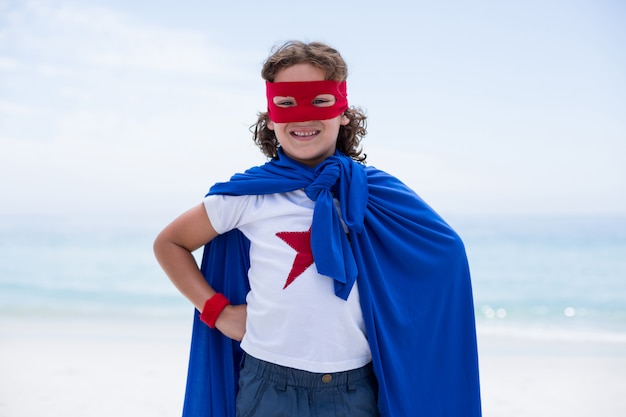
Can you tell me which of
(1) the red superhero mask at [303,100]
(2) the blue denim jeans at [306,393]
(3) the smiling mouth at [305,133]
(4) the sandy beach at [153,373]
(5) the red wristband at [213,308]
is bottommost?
(4) the sandy beach at [153,373]

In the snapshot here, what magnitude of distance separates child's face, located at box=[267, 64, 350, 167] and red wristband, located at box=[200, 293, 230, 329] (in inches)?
20.3

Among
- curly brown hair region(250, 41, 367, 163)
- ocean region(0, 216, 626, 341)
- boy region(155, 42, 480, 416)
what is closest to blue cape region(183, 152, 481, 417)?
boy region(155, 42, 480, 416)

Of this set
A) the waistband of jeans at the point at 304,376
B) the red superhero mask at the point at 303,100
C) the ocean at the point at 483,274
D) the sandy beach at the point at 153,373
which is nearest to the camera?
the waistband of jeans at the point at 304,376

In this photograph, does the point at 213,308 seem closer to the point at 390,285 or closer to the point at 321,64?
the point at 390,285

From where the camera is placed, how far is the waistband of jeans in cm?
194

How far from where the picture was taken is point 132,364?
5.70m

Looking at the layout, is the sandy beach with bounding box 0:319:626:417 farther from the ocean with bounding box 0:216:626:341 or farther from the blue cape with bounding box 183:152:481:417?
the blue cape with bounding box 183:152:481:417

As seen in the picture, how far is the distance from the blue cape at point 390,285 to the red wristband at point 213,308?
0.12 m

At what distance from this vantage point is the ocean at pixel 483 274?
859 cm

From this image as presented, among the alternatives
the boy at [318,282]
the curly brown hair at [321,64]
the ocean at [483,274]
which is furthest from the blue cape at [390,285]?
the ocean at [483,274]

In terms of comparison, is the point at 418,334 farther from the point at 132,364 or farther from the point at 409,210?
the point at 132,364

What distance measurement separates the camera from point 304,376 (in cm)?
194

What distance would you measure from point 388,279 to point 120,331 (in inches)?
228

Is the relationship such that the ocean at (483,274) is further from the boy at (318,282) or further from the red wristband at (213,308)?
the red wristband at (213,308)
